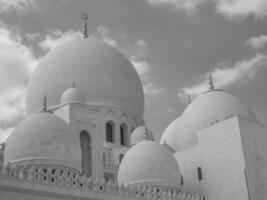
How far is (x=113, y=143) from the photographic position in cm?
2205

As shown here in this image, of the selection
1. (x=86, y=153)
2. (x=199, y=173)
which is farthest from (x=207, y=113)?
(x=86, y=153)

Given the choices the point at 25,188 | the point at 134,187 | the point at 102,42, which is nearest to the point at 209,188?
the point at 134,187

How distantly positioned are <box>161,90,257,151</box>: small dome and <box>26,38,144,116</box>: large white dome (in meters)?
3.11

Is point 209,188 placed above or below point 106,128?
below

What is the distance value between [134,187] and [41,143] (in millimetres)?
3465

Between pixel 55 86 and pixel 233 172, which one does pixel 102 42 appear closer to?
pixel 55 86

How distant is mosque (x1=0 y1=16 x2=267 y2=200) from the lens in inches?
593

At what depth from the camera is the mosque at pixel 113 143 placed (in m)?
15.1

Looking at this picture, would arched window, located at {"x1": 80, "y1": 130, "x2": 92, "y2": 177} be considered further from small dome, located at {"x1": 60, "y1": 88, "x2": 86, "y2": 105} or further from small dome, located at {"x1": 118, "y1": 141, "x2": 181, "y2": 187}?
small dome, located at {"x1": 118, "y1": 141, "x2": 181, "y2": 187}

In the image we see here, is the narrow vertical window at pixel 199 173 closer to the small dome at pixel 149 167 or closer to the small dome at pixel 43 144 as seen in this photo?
the small dome at pixel 149 167

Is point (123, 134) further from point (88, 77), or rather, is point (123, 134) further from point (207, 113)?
point (207, 113)

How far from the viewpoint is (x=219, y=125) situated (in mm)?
18984

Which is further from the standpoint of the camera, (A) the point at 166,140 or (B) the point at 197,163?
(A) the point at 166,140

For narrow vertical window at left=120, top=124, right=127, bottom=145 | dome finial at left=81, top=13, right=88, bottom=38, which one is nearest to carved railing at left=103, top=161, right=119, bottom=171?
narrow vertical window at left=120, top=124, right=127, bottom=145
